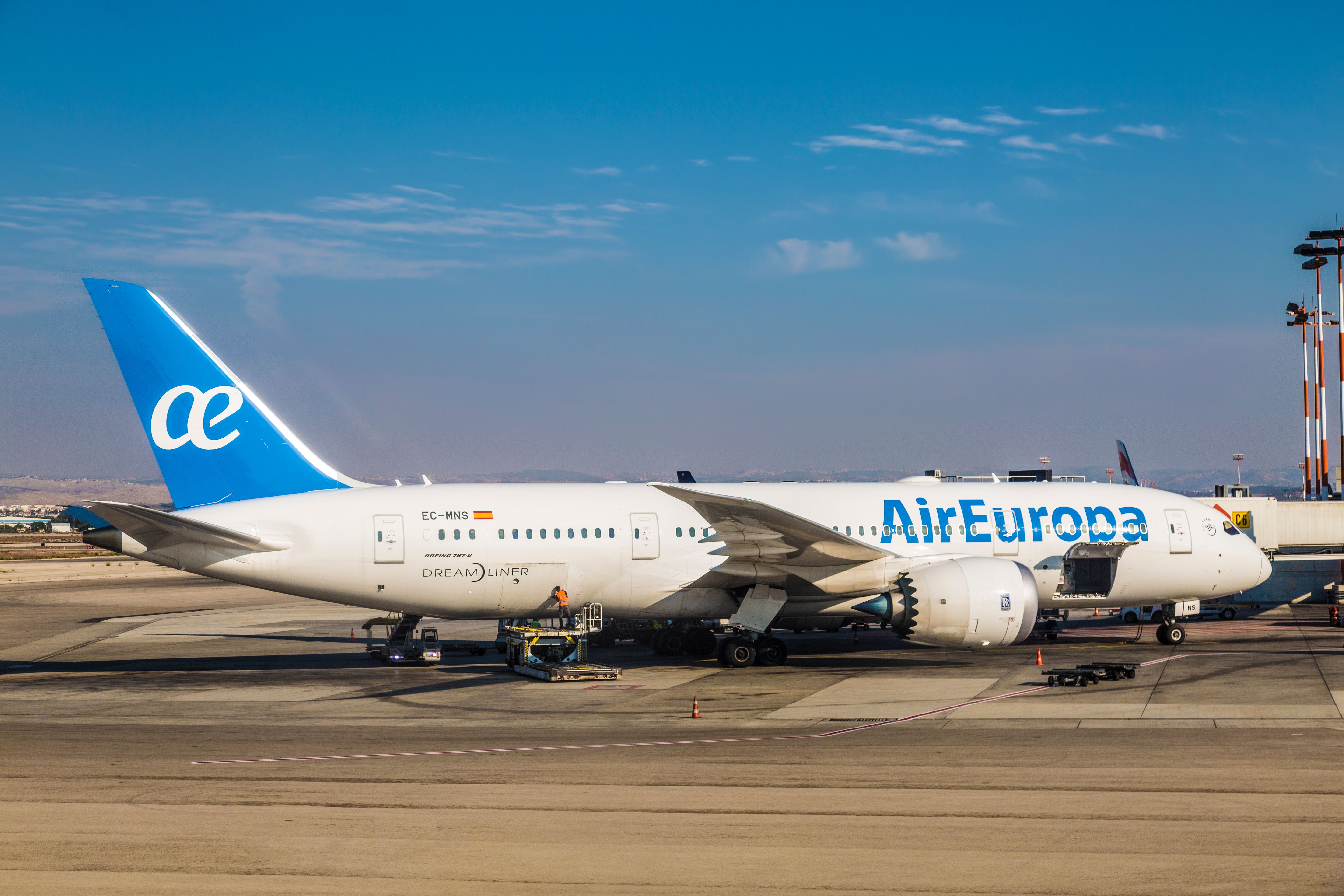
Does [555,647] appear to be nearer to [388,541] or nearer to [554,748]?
[388,541]

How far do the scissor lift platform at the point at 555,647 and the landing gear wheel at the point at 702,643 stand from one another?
3.14 m

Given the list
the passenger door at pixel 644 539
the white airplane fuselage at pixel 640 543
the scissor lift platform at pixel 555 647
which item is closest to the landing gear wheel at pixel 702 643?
the white airplane fuselage at pixel 640 543

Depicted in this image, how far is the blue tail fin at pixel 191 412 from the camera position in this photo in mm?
25000

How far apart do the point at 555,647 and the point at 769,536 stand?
5.79 metres

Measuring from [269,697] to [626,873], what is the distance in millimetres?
14756

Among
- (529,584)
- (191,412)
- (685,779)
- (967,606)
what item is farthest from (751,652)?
(191,412)

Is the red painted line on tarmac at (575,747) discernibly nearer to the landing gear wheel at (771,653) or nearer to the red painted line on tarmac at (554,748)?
the red painted line on tarmac at (554,748)

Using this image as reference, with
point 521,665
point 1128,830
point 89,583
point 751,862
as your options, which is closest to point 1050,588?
point 521,665

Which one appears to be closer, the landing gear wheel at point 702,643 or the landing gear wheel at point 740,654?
the landing gear wheel at point 740,654

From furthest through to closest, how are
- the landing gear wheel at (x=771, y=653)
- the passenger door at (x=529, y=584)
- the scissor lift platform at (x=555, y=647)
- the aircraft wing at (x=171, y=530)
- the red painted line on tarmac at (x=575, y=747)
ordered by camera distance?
the landing gear wheel at (x=771, y=653)
the passenger door at (x=529, y=584)
the scissor lift platform at (x=555, y=647)
the aircraft wing at (x=171, y=530)
the red painted line on tarmac at (x=575, y=747)

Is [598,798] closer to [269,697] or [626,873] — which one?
[626,873]

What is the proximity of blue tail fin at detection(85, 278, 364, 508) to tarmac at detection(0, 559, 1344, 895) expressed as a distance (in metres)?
4.64

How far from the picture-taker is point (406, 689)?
2459 cm

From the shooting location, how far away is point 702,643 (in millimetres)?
30406
